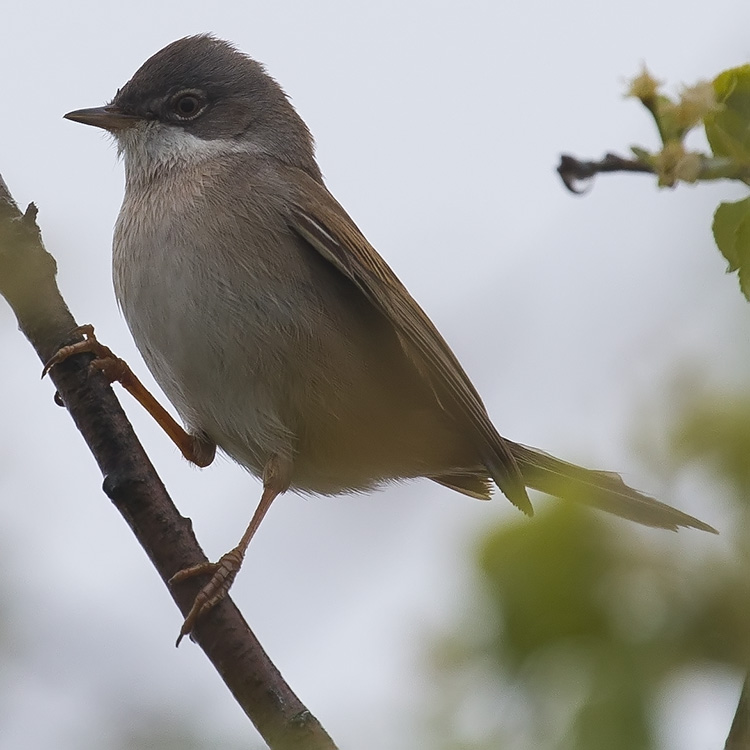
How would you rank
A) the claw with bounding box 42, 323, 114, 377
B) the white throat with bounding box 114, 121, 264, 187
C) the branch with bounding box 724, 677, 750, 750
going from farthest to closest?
1. the white throat with bounding box 114, 121, 264, 187
2. the claw with bounding box 42, 323, 114, 377
3. the branch with bounding box 724, 677, 750, 750

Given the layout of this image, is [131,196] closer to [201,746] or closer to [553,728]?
[201,746]

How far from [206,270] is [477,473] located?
1968 millimetres

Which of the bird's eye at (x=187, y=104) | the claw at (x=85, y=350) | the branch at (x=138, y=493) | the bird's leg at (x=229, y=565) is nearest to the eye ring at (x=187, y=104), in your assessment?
the bird's eye at (x=187, y=104)

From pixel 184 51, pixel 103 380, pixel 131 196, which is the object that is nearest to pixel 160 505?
pixel 103 380

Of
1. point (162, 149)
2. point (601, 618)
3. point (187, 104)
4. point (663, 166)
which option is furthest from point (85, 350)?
point (663, 166)

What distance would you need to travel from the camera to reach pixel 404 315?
5020 millimetres

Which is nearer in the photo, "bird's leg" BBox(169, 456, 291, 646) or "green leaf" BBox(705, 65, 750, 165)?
"green leaf" BBox(705, 65, 750, 165)

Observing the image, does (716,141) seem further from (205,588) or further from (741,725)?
(205,588)

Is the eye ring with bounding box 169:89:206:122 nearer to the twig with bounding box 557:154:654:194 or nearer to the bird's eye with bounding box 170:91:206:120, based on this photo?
the bird's eye with bounding box 170:91:206:120

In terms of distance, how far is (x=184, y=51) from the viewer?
613cm

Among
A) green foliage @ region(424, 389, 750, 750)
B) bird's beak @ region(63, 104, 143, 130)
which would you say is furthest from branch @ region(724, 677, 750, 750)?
bird's beak @ region(63, 104, 143, 130)

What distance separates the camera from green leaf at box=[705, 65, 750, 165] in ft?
5.69

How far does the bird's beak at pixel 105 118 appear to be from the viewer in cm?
575

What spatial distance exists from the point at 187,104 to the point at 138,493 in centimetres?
286
